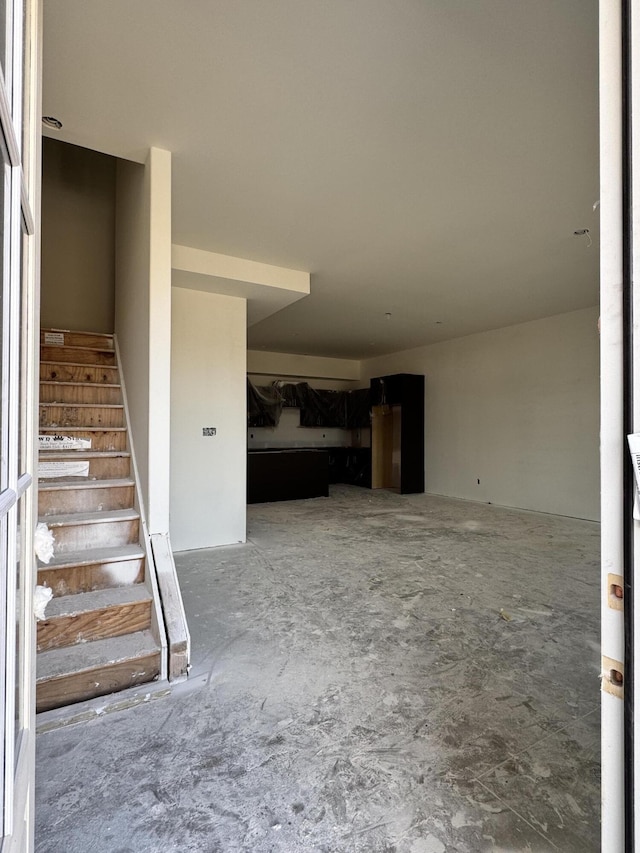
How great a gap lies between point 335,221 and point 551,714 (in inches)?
127

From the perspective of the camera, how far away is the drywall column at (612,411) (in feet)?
1.97

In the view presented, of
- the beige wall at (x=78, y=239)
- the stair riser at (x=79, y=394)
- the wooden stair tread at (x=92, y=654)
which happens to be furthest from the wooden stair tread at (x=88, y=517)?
the beige wall at (x=78, y=239)

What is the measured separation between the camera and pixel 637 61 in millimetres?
576

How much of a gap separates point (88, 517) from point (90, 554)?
23 cm

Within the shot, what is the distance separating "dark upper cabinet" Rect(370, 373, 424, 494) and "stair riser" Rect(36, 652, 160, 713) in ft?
20.4

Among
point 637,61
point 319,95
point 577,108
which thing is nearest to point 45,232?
point 319,95

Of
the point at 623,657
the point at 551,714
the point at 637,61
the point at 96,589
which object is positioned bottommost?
the point at 551,714

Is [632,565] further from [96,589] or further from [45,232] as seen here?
[45,232]

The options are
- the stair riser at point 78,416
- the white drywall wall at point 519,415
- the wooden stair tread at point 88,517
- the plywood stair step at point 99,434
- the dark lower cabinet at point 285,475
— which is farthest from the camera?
the dark lower cabinet at point 285,475

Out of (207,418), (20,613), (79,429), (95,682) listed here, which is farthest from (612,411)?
(207,418)

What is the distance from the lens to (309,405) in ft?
29.7

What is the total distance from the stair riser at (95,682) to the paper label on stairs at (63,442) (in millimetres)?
1426

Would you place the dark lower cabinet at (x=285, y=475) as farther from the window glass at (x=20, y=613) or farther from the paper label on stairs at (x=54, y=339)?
the window glass at (x=20, y=613)

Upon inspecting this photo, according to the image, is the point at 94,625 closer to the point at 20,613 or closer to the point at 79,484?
the point at 79,484
